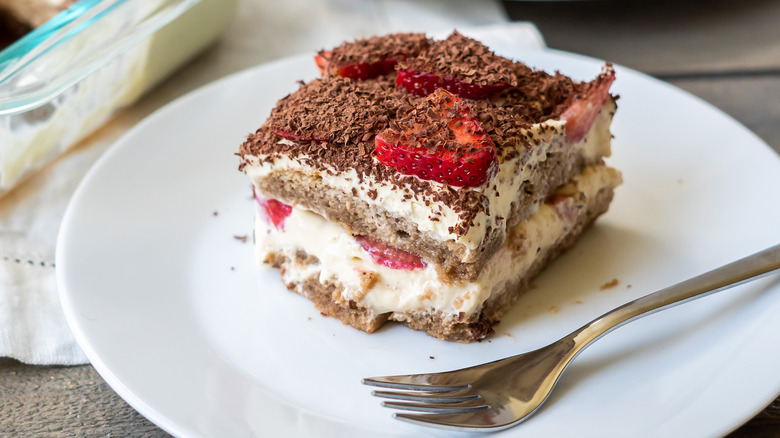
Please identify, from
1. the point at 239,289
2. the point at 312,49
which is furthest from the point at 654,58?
the point at 239,289

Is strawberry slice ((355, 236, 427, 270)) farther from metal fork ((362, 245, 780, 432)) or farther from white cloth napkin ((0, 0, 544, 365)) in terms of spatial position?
white cloth napkin ((0, 0, 544, 365))

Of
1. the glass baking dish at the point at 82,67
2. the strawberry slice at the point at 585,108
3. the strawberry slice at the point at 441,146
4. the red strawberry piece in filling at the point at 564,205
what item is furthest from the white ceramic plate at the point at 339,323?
the strawberry slice at the point at 441,146

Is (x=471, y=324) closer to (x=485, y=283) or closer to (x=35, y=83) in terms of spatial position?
(x=485, y=283)

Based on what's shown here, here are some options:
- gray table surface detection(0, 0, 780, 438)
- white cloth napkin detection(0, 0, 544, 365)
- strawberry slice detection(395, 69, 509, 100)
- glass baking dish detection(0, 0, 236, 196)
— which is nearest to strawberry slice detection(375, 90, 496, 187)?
strawberry slice detection(395, 69, 509, 100)

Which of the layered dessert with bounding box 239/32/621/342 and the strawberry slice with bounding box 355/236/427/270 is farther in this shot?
the strawberry slice with bounding box 355/236/427/270

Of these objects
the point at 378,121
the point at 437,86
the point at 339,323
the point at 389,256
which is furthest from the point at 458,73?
the point at 339,323
